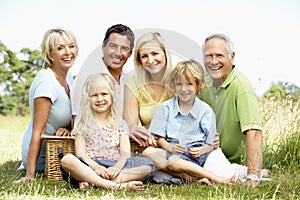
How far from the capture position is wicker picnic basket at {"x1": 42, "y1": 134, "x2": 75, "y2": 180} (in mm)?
3666

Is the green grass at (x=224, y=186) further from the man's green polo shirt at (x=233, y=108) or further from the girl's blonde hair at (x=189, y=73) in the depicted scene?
the girl's blonde hair at (x=189, y=73)

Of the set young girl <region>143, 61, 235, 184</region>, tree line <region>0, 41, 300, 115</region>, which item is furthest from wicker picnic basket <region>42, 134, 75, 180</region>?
tree line <region>0, 41, 300, 115</region>

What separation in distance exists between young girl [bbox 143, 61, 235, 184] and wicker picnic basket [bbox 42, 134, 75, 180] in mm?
599

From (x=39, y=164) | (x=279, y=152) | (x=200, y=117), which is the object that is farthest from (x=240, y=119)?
(x=39, y=164)

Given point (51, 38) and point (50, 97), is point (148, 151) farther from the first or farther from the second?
point (51, 38)

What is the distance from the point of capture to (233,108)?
12.5 feet

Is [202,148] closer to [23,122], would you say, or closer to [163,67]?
[163,67]

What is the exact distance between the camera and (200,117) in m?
3.65

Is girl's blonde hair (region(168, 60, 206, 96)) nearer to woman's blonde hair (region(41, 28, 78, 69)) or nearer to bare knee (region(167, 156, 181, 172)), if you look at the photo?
bare knee (region(167, 156, 181, 172))

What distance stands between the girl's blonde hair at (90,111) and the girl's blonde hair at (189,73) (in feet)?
1.53

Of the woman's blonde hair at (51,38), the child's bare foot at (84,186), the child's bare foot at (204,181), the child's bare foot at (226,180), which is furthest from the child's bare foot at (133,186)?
the woman's blonde hair at (51,38)

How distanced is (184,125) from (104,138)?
2.01 feet

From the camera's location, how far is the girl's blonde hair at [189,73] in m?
→ 3.61

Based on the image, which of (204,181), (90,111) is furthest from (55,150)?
(204,181)
